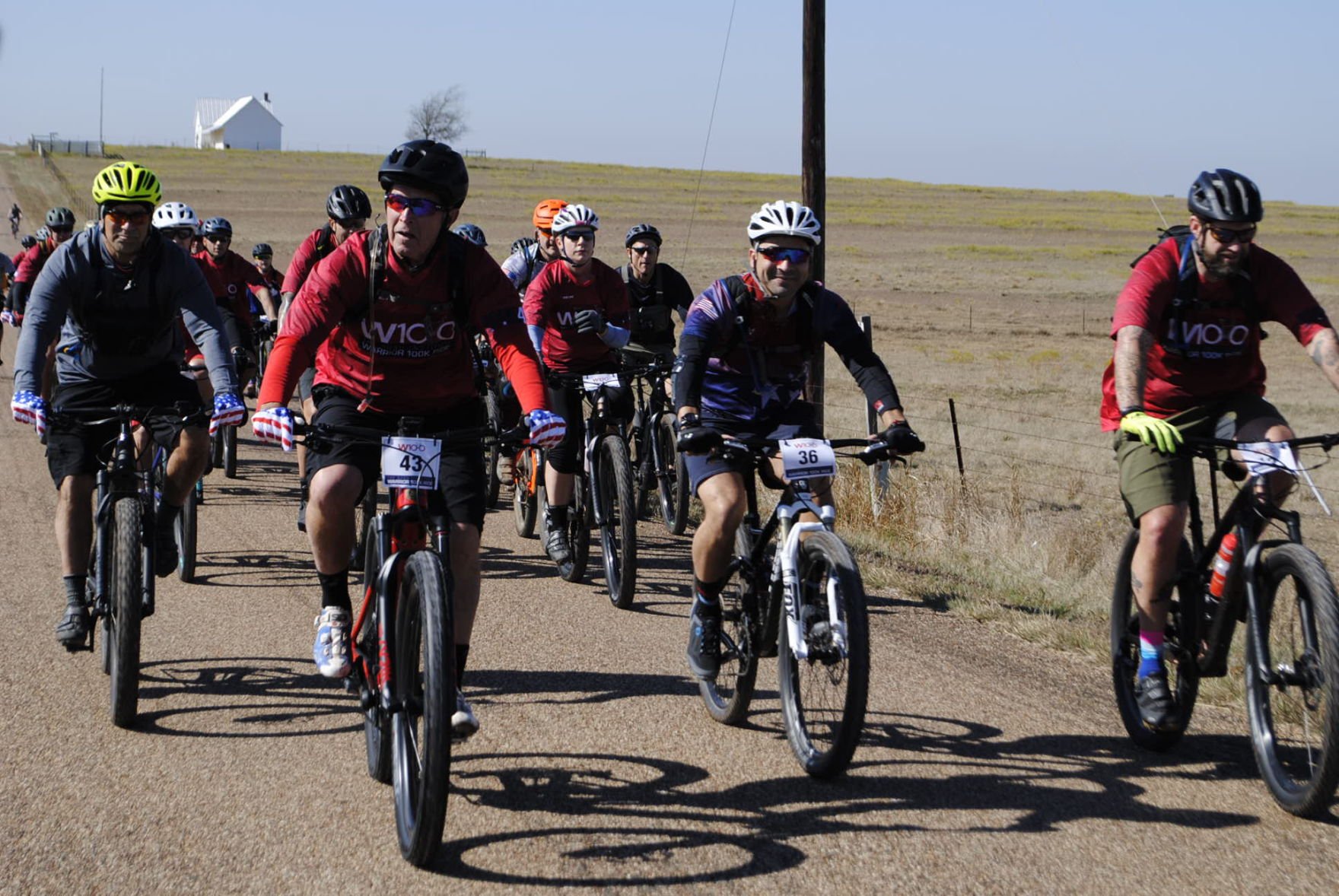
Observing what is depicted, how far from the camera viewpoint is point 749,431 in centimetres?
596

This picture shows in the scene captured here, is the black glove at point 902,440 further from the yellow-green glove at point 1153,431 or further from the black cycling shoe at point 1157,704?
the black cycling shoe at point 1157,704

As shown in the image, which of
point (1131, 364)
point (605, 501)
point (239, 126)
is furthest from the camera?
point (239, 126)

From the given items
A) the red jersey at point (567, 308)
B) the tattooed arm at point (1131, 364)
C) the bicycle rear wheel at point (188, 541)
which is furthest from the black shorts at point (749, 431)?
the bicycle rear wheel at point (188, 541)

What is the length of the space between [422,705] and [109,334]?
2.95m

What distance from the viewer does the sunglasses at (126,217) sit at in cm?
621

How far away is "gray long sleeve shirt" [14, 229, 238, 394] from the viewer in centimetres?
621

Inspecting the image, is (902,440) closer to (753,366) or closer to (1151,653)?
(753,366)

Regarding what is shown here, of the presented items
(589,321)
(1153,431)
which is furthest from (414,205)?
(589,321)

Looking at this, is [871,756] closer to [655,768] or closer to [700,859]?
[655,768]

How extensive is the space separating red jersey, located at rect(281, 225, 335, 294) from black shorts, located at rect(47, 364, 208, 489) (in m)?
2.14

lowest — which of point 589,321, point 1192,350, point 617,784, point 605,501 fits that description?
point 617,784

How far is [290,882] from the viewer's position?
14.0 feet

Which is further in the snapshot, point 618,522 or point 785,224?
point 618,522

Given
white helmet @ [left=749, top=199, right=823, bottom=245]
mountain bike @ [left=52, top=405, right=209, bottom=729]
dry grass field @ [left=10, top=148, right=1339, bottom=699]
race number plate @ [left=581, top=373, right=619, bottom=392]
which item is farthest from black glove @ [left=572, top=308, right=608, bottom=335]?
white helmet @ [left=749, top=199, right=823, bottom=245]
